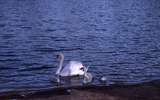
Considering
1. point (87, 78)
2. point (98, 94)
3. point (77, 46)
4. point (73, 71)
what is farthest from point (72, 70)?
point (77, 46)

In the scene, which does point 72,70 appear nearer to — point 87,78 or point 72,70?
point 72,70

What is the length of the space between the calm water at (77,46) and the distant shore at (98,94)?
17.5 ft

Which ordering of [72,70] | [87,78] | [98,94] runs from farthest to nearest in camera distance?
[72,70] < [87,78] < [98,94]

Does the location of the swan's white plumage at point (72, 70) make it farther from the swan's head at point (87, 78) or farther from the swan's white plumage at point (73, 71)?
the swan's head at point (87, 78)

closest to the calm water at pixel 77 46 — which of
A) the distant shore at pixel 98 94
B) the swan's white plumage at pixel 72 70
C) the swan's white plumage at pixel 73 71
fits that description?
the swan's white plumage at pixel 73 71

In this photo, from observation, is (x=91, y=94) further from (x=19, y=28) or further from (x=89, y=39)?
(x=19, y=28)

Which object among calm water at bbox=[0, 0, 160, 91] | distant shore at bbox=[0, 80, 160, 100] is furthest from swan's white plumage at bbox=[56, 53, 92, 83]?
distant shore at bbox=[0, 80, 160, 100]

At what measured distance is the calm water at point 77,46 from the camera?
22938 millimetres

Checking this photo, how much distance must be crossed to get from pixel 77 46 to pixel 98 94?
1758 cm

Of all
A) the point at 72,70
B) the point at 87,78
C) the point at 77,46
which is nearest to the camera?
the point at 87,78

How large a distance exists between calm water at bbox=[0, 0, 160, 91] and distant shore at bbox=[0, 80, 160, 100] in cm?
534

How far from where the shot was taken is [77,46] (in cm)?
3125

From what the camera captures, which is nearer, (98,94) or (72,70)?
(98,94)

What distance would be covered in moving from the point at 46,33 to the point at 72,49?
23.4 feet
